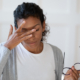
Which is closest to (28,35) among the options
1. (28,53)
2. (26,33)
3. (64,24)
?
(26,33)

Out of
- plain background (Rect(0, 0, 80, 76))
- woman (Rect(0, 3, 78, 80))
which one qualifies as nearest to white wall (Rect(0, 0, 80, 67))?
plain background (Rect(0, 0, 80, 76))

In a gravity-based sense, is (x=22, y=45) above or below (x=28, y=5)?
below

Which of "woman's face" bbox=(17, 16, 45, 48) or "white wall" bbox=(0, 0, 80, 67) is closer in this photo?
"woman's face" bbox=(17, 16, 45, 48)

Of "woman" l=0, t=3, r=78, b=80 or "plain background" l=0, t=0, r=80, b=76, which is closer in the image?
"woman" l=0, t=3, r=78, b=80

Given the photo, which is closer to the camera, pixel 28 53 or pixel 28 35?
pixel 28 35

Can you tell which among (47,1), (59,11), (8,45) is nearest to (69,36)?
(59,11)

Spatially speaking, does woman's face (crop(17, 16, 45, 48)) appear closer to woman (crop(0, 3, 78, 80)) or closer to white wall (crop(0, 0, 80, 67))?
woman (crop(0, 3, 78, 80))

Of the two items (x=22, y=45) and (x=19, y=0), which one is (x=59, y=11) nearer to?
(x=19, y=0)

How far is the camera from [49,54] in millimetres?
757

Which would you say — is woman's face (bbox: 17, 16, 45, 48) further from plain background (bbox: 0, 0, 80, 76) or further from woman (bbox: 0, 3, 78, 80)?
plain background (bbox: 0, 0, 80, 76)

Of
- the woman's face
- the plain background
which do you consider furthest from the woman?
the plain background

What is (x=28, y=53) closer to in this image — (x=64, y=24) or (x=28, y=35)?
(x=28, y=35)

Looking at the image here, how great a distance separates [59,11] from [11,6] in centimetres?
39

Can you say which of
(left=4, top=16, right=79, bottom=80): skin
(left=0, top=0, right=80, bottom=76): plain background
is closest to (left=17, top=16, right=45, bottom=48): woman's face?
(left=4, top=16, right=79, bottom=80): skin
